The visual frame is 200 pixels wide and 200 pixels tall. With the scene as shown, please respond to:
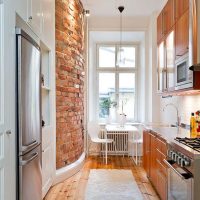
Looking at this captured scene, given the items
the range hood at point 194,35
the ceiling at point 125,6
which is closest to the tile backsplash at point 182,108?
the range hood at point 194,35

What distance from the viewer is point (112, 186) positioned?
4258 millimetres

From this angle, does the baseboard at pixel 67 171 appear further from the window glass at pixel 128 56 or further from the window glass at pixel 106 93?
the window glass at pixel 128 56

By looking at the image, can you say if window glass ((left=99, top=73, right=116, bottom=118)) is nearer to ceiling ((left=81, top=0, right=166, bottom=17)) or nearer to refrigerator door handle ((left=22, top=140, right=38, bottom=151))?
ceiling ((left=81, top=0, right=166, bottom=17))

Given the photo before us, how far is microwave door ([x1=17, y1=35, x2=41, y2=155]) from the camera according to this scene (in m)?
2.31

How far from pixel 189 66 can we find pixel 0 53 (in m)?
1.90

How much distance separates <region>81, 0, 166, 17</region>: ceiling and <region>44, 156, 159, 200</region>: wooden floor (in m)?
3.34

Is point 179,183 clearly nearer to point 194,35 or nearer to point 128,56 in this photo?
point 194,35

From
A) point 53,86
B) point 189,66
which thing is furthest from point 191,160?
point 53,86

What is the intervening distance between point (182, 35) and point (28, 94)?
6.28 feet

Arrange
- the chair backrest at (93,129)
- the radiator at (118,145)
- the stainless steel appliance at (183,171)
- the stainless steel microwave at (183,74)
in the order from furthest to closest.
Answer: the radiator at (118,145)
the chair backrest at (93,129)
the stainless steel microwave at (183,74)
the stainless steel appliance at (183,171)

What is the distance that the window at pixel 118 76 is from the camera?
7324 millimetres

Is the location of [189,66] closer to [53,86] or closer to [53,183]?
[53,86]

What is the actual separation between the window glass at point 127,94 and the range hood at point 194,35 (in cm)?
449

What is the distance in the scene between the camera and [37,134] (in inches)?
112
